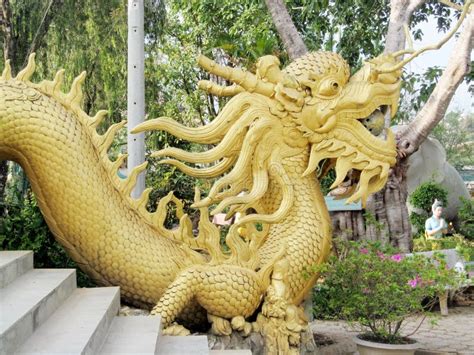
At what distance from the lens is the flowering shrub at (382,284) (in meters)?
3.54

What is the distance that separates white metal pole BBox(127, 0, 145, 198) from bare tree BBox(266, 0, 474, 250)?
246 cm

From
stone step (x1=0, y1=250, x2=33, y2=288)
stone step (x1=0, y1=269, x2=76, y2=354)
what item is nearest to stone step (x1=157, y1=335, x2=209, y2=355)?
stone step (x1=0, y1=269, x2=76, y2=354)

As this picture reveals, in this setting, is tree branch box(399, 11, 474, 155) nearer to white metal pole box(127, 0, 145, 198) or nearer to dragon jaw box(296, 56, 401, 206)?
dragon jaw box(296, 56, 401, 206)

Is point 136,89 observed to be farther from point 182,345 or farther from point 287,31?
point 287,31

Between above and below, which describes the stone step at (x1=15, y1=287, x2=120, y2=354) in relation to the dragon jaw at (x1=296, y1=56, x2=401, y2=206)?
below

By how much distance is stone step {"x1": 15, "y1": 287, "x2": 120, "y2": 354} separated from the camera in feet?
6.86

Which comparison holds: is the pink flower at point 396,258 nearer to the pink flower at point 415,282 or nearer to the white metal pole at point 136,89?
the pink flower at point 415,282

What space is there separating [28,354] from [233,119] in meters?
1.96

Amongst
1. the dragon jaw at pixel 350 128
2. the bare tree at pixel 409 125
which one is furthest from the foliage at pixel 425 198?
the dragon jaw at pixel 350 128

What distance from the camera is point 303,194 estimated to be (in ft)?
11.7

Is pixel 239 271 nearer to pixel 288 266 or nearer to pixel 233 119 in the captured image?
pixel 288 266

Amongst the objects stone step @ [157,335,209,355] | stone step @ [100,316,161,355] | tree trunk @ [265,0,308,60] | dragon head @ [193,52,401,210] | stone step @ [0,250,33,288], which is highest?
tree trunk @ [265,0,308,60]

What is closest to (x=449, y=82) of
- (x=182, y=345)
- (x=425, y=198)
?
(x=182, y=345)

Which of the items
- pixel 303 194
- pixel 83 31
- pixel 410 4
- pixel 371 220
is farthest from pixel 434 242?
pixel 83 31
